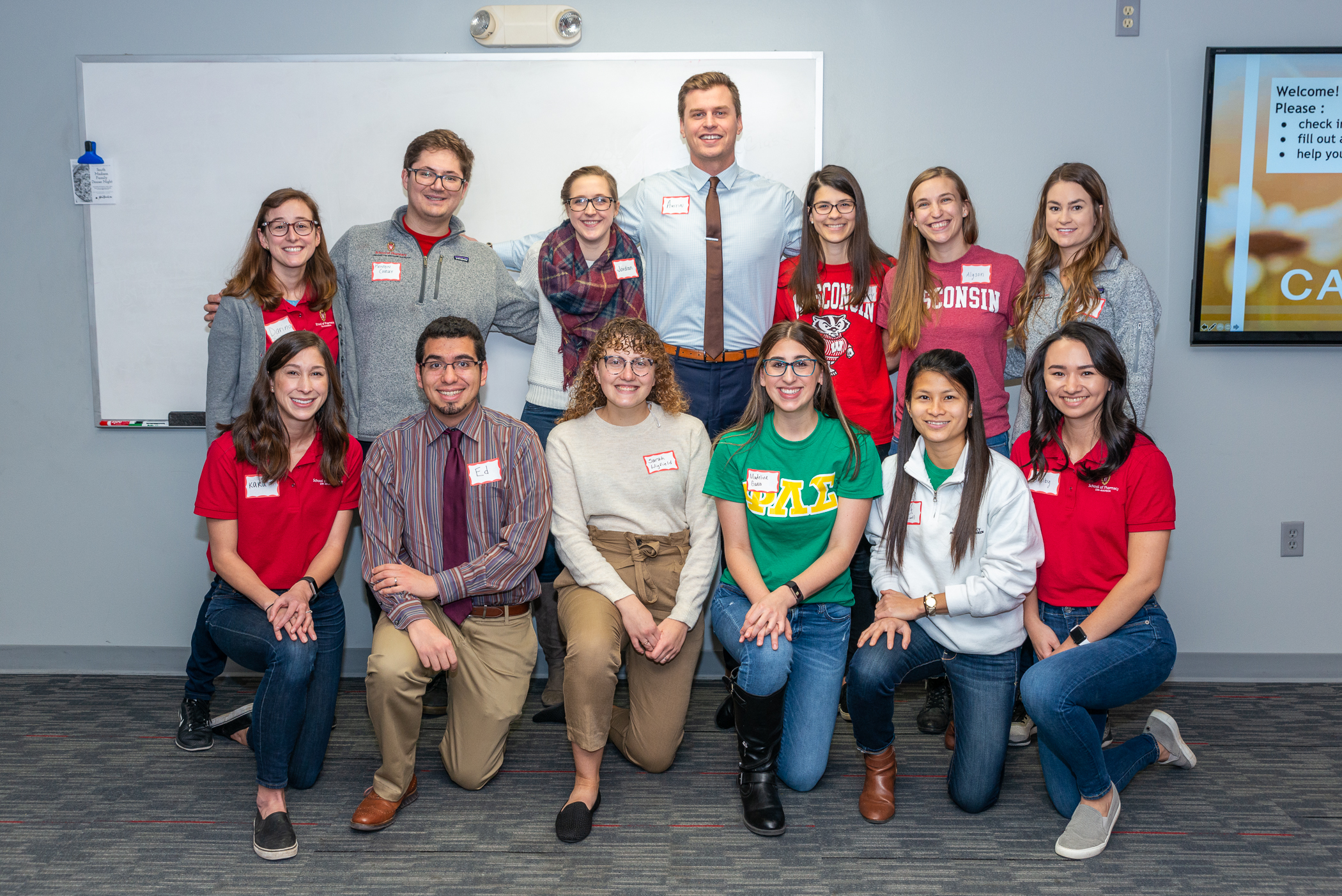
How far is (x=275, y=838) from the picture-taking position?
2.15 m

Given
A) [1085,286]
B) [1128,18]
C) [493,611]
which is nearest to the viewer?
[493,611]

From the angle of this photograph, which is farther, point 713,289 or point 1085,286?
point 713,289

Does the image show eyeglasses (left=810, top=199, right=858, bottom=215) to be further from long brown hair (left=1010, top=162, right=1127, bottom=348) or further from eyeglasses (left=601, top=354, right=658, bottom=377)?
eyeglasses (left=601, top=354, right=658, bottom=377)

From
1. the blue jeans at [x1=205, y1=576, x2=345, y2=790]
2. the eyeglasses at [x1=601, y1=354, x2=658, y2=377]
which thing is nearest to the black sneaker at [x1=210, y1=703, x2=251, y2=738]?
the blue jeans at [x1=205, y1=576, x2=345, y2=790]

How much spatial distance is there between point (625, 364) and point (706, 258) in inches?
22.9

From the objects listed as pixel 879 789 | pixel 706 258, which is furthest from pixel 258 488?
pixel 879 789

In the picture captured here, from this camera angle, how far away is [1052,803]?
2355 mm

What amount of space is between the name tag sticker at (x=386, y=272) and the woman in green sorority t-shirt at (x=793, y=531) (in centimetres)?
122

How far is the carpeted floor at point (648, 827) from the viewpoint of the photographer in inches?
80.7

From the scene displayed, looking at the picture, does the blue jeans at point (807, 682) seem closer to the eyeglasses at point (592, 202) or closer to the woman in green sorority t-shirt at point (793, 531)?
the woman in green sorority t-shirt at point (793, 531)

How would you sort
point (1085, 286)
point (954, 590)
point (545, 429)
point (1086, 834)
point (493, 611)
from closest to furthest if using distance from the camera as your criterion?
point (1086, 834) < point (954, 590) < point (493, 611) < point (1085, 286) < point (545, 429)

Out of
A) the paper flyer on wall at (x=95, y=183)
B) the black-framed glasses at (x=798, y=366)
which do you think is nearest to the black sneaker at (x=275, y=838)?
the black-framed glasses at (x=798, y=366)

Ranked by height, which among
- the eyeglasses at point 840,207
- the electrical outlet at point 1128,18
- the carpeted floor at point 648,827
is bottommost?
the carpeted floor at point 648,827

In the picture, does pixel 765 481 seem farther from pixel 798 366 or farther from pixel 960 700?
pixel 960 700
